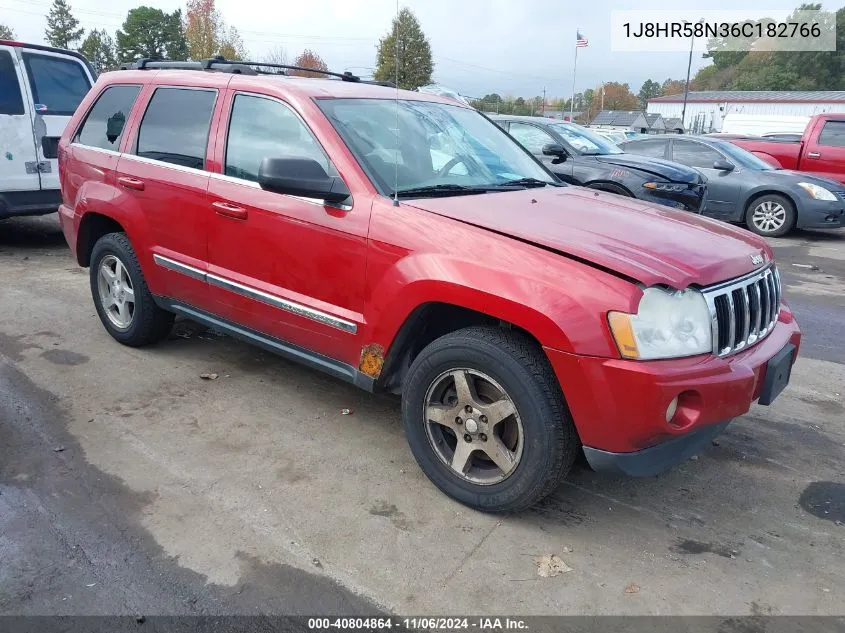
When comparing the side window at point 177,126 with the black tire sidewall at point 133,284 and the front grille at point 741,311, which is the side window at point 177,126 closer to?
the black tire sidewall at point 133,284

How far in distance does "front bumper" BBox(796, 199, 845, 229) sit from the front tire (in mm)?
9554

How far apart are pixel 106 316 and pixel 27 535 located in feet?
7.97

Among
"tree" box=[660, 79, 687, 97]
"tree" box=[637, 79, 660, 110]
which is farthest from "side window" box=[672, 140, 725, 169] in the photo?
"tree" box=[637, 79, 660, 110]

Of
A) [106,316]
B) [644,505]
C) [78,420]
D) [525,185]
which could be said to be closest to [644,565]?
[644,505]

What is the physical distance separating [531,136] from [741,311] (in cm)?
744

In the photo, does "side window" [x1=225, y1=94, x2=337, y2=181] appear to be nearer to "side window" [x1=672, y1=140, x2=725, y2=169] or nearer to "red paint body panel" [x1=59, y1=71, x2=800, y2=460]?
"red paint body panel" [x1=59, y1=71, x2=800, y2=460]

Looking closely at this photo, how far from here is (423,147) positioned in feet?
12.5

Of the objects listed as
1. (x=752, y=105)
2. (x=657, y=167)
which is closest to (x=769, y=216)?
(x=657, y=167)

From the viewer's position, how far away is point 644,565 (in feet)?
9.30

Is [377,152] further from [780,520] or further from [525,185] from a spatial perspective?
[780,520]

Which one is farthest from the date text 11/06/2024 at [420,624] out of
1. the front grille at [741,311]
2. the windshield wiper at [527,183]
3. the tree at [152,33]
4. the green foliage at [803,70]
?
the green foliage at [803,70]

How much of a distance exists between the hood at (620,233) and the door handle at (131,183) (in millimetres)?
2103

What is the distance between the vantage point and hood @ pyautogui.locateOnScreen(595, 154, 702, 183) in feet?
29.5

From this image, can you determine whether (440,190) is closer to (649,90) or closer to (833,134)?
(833,134)
